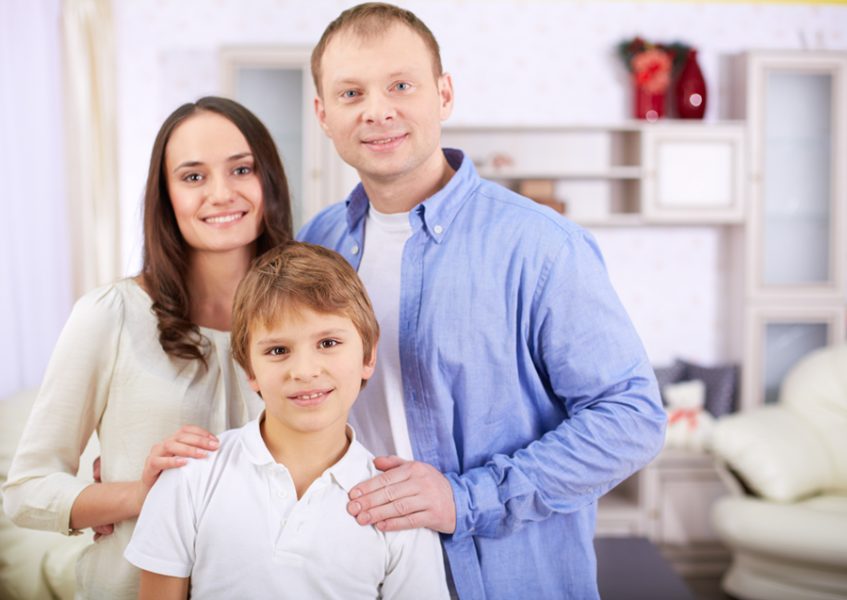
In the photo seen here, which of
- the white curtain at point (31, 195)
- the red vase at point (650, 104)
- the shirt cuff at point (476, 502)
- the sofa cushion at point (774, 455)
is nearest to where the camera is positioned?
the shirt cuff at point (476, 502)

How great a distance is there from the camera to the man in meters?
1.26

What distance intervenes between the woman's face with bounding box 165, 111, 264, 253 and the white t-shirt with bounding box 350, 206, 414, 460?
0.73 feet

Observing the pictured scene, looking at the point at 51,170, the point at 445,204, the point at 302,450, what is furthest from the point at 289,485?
the point at 51,170

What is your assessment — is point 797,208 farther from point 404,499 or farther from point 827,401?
point 404,499

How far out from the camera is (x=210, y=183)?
53.6 inches

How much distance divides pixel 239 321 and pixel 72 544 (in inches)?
56.5

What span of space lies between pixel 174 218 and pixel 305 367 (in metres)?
0.45

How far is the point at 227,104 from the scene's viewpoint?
1.40 metres

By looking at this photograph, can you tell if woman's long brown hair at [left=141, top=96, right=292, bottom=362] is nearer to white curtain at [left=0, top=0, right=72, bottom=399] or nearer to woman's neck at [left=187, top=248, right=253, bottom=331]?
woman's neck at [left=187, top=248, right=253, bottom=331]

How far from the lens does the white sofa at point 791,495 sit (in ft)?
9.80

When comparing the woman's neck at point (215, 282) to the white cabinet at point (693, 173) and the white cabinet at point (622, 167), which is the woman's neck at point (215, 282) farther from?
the white cabinet at point (693, 173)

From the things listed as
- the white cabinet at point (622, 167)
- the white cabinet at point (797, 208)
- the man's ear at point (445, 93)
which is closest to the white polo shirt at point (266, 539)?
the man's ear at point (445, 93)

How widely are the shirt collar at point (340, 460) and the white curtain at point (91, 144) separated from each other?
2.07 meters

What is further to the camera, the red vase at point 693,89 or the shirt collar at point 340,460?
the red vase at point 693,89
